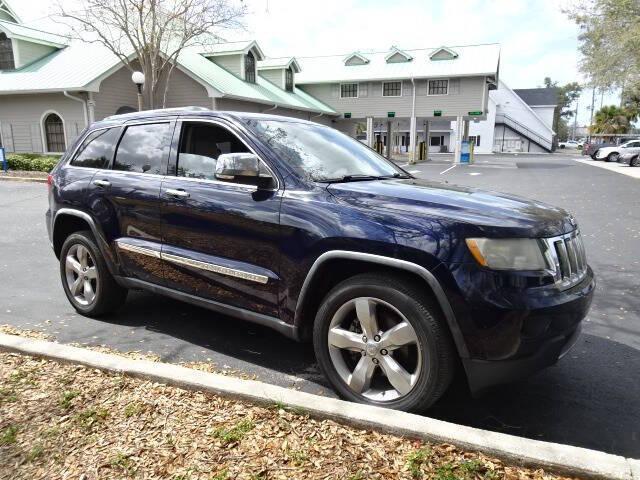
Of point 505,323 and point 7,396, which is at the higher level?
point 505,323

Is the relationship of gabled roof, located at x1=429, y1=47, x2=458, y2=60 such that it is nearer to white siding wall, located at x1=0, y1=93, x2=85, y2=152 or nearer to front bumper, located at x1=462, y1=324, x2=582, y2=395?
white siding wall, located at x1=0, y1=93, x2=85, y2=152

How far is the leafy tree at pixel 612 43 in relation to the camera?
1784 cm

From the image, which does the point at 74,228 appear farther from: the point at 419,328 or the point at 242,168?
the point at 419,328

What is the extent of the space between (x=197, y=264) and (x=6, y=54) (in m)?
25.8

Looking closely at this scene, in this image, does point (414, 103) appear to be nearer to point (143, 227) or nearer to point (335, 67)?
point (335, 67)

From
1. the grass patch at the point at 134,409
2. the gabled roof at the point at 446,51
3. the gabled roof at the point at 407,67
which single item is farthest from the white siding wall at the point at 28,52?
the grass patch at the point at 134,409

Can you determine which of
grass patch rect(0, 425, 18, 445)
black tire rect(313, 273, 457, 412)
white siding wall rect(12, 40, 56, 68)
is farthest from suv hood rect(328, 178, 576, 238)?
white siding wall rect(12, 40, 56, 68)

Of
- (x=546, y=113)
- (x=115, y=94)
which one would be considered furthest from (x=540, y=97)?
(x=115, y=94)

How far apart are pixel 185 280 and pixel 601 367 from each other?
10.6 ft

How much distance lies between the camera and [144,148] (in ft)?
13.9

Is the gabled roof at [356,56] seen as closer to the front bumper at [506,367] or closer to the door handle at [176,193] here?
the door handle at [176,193]

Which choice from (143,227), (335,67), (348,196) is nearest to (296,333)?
(348,196)

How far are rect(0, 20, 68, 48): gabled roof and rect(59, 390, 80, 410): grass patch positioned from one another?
25571 mm

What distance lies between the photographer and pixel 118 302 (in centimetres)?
466
